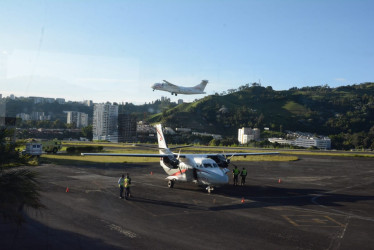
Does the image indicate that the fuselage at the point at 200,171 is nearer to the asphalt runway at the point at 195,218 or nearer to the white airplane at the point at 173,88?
the asphalt runway at the point at 195,218

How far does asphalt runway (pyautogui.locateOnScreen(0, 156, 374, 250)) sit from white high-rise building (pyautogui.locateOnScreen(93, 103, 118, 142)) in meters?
39.1

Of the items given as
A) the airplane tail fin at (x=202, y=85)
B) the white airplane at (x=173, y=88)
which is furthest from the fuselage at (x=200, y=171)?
the airplane tail fin at (x=202, y=85)

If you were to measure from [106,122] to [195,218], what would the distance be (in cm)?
5781

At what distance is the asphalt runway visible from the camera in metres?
13.1

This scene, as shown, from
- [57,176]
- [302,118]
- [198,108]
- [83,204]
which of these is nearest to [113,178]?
[57,176]

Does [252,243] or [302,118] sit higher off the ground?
[302,118]

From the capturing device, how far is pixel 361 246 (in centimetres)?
1315

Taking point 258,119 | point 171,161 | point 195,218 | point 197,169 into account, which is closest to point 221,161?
point 197,169

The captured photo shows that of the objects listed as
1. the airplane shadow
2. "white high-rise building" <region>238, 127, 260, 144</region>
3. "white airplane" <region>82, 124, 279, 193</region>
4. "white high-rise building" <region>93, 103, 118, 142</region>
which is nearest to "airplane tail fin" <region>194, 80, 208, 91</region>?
"white high-rise building" <region>93, 103, 118, 142</region>

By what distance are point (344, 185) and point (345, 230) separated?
16903 millimetres

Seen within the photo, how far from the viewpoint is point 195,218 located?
1705 centimetres

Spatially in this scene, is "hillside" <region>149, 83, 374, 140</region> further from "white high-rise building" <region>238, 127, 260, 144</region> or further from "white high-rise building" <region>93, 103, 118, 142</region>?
"white high-rise building" <region>93, 103, 118, 142</region>

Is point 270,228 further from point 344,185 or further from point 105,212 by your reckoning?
point 344,185

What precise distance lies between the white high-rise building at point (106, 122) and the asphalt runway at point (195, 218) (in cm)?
3913
